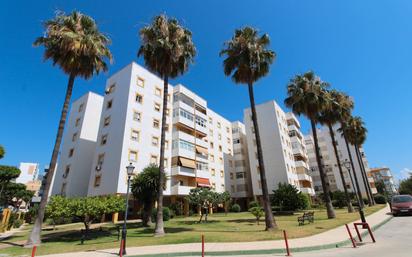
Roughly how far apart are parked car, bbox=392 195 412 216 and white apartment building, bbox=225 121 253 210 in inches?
1255

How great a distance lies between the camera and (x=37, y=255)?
1212 centimetres

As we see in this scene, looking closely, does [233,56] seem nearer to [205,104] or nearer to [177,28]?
[177,28]

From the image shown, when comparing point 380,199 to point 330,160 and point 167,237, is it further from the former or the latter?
point 167,237

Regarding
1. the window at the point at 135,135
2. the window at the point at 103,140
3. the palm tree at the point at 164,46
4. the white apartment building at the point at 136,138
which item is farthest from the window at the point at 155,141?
the palm tree at the point at 164,46

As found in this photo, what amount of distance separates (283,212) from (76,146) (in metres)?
33.5

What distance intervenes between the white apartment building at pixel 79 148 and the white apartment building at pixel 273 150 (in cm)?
3194

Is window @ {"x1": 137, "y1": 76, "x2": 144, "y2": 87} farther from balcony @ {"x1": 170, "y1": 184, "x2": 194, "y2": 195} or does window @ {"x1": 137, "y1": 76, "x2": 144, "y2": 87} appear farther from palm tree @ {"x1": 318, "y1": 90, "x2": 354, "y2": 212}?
palm tree @ {"x1": 318, "y1": 90, "x2": 354, "y2": 212}

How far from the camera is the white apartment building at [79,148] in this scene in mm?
35994

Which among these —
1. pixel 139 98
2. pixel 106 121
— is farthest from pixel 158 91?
pixel 106 121

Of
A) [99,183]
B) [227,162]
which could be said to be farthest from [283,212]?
[99,183]

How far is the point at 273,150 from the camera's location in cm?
4938

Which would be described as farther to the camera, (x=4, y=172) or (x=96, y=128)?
(x=96, y=128)

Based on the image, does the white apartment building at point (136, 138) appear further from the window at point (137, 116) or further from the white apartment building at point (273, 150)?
the white apartment building at point (273, 150)

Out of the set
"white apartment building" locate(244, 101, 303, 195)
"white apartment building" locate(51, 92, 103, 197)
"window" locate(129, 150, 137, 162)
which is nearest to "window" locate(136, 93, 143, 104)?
"window" locate(129, 150, 137, 162)
